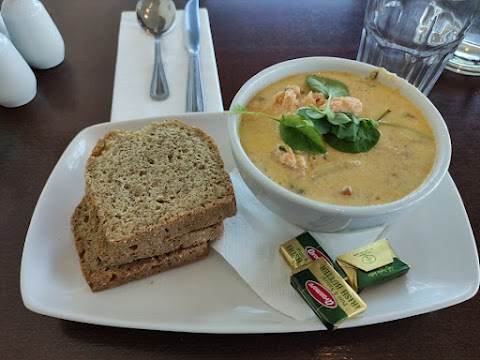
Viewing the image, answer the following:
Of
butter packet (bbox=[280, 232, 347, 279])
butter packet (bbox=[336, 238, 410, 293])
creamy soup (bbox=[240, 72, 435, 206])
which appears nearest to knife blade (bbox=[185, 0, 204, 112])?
creamy soup (bbox=[240, 72, 435, 206])

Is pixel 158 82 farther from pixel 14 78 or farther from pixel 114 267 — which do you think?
pixel 114 267

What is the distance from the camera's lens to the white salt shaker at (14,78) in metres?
1.42

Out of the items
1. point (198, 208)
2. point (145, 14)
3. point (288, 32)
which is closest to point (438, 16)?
point (288, 32)

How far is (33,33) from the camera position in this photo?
1.57 meters

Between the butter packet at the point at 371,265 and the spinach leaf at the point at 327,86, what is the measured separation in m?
0.40

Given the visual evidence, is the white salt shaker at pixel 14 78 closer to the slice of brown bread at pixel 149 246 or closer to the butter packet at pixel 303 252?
the slice of brown bread at pixel 149 246

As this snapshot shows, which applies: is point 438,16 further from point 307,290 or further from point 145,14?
point 307,290

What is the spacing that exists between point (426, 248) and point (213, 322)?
548 mm

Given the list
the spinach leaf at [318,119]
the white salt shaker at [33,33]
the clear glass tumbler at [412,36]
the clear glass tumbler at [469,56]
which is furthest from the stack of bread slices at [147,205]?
the clear glass tumbler at [469,56]

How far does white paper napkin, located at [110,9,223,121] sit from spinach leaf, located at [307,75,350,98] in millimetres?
393

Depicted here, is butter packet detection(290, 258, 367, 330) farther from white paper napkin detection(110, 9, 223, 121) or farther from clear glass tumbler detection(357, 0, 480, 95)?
clear glass tumbler detection(357, 0, 480, 95)

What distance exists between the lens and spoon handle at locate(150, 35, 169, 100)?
1.57 meters

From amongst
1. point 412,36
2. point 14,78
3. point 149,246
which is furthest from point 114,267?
point 412,36

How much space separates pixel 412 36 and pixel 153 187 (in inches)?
46.2
